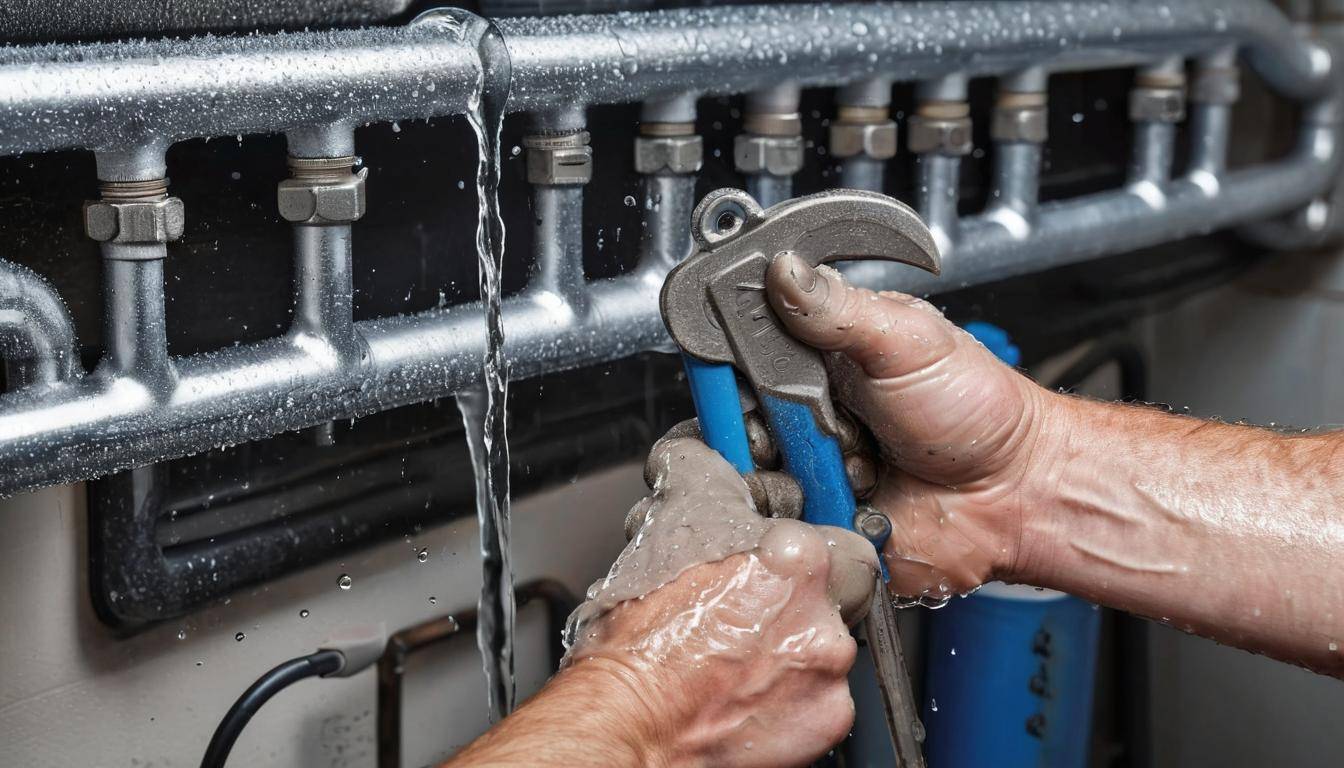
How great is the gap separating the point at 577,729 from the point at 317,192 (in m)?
0.30

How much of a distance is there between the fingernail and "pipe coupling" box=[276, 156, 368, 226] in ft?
0.74

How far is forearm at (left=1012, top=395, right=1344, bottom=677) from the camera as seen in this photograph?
764 mm

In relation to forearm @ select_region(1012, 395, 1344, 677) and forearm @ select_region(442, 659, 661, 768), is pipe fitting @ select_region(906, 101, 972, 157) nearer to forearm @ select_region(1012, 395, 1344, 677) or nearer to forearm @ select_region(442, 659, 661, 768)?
forearm @ select_region(1012, 395, 1344, 677)

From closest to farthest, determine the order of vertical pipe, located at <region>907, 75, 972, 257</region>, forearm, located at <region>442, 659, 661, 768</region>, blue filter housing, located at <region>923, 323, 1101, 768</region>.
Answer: forearm, located at <region>442, 659, 661, 768</region>
vertical pipe, located at <region>907, 75, 972, 257</region>
blue filter housing, located at <region>923, 323, 1101, 768</region>

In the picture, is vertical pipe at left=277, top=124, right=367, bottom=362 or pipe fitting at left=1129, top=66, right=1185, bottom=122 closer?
vertical pipe at left=277, top=124, right=367, bottom=362

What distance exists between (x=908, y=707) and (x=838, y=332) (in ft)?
0.69

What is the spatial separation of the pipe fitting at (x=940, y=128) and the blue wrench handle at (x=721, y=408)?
1.33ft

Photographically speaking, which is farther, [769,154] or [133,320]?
[769,154]

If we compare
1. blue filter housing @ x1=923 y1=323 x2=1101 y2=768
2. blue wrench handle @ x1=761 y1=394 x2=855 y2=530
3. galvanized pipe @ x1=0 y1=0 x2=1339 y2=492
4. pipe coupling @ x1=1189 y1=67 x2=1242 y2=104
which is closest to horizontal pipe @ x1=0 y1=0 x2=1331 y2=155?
galvanized pipe @ x1=0 y1=0 x2=1339 y2=492

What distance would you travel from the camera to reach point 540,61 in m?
0.71

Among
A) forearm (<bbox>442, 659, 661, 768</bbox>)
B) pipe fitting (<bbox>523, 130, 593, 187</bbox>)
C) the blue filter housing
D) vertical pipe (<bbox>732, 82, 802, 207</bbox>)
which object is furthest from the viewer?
the blue filter housing

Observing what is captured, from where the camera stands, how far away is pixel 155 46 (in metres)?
0.59

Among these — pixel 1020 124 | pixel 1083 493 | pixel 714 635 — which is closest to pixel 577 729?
pixel 714 635

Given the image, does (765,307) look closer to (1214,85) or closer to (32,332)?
(32,332)
